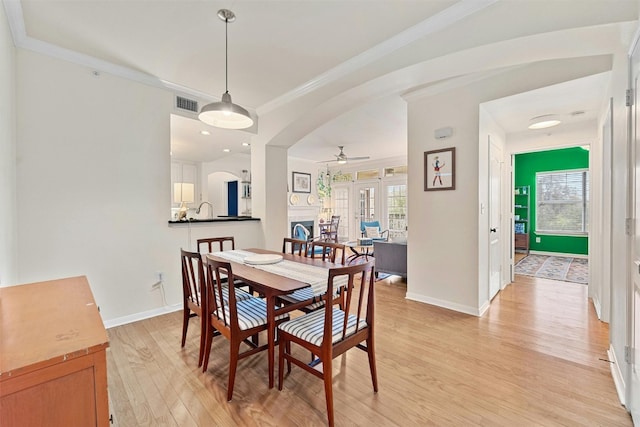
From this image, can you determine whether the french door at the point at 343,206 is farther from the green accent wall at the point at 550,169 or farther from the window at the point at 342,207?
the green accent wall at the point at 550,169

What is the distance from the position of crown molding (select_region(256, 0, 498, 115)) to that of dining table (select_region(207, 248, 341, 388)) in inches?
75.3

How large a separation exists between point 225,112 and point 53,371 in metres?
1.83

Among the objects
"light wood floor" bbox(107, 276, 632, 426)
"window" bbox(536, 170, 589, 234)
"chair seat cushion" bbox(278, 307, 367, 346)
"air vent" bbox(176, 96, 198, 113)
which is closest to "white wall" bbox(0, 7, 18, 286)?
"light wood floor" bbox(107, 276, 632, 426)

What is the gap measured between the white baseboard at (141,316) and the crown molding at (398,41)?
2.88 meters

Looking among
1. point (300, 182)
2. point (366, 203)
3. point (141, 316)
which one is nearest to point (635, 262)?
point (141, 316)

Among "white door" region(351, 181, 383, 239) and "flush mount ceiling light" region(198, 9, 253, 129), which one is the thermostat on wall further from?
"white door" region(351, 181, 383, 239)

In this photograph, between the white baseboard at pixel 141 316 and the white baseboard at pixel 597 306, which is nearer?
the white baseboard at pixel 141 316

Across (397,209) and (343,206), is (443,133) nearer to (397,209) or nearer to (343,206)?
(397,209)

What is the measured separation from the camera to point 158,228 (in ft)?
10.4

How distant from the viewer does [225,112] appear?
2156 millimetres

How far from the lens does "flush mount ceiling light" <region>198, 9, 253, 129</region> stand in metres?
2.15

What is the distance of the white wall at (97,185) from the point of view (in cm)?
247

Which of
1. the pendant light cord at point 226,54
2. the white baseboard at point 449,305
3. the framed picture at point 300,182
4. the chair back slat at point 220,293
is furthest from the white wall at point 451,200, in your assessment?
the framed picture at point 300,182

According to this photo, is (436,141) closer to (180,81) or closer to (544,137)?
(544,137)
